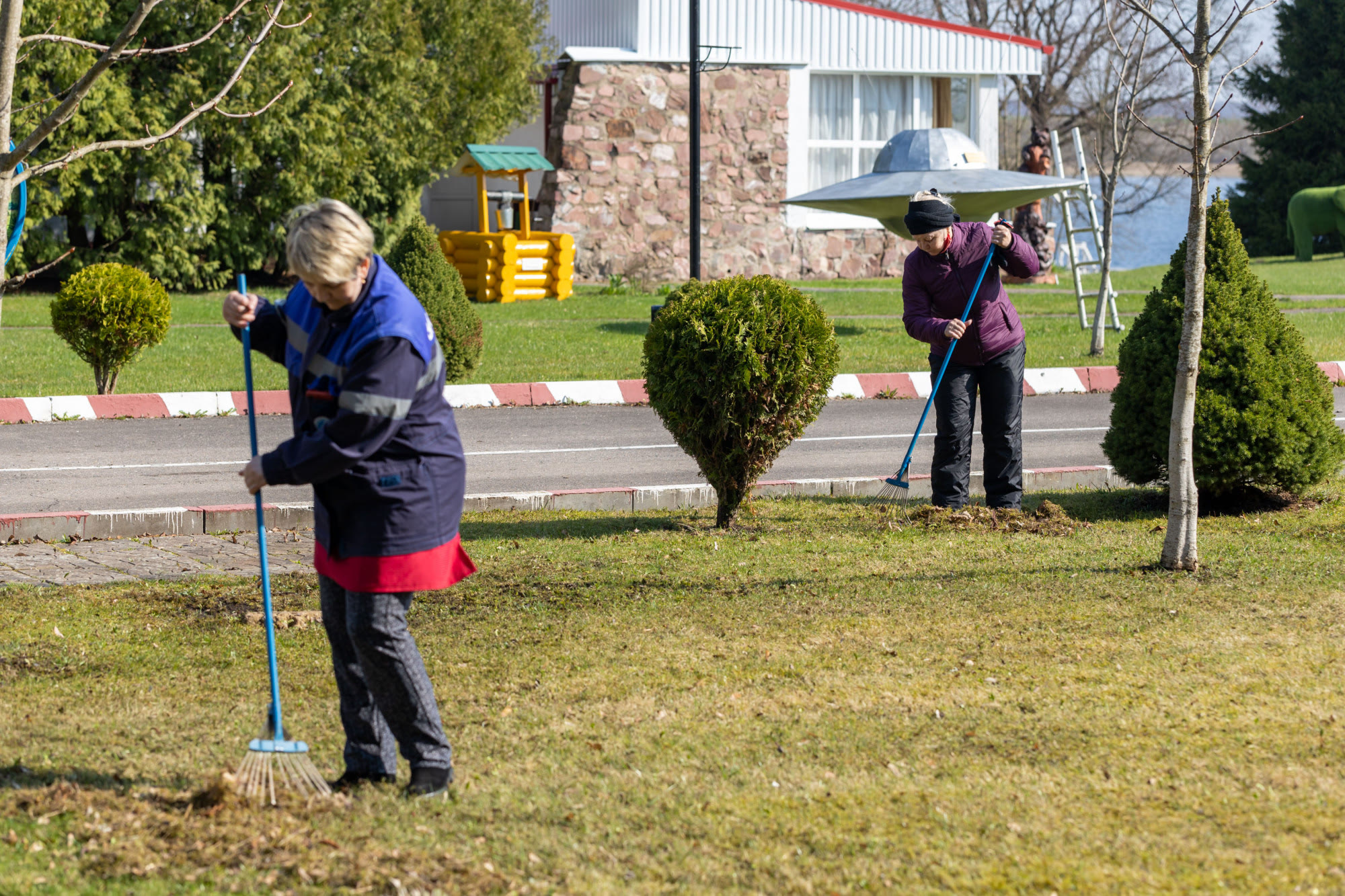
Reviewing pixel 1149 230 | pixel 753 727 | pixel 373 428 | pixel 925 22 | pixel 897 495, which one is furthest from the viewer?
pixel 1149 230

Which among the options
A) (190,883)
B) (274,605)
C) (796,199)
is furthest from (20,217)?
(796,199)

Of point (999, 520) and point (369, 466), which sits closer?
point (369, 466)

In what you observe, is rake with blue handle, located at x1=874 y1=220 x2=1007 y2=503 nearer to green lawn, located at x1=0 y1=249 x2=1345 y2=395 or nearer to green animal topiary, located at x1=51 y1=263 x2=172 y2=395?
green lawn, located at x1=0 y1=249 x2=1345 y2=395

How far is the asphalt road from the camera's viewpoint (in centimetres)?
956

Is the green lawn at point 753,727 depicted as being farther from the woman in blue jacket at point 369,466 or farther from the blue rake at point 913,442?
the blue rake at point 913,442

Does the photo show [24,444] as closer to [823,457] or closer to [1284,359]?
[823,457]

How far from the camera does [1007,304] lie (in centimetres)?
804

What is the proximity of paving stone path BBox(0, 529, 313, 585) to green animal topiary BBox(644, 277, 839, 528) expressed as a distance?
83.6 inches

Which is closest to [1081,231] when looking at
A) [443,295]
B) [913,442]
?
[443,295]

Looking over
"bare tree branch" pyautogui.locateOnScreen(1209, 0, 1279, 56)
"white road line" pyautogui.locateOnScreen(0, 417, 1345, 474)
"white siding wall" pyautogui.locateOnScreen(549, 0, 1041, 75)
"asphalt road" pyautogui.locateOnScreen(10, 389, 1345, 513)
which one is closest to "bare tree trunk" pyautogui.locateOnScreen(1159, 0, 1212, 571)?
"bare tree branch" pyautogui.locateOnScreen(1209, 0, 1279, 56)

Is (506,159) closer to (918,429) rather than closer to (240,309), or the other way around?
(918,429)

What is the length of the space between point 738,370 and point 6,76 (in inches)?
145

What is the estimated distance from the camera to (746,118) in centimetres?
2855

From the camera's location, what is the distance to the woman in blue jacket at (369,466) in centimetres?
374
